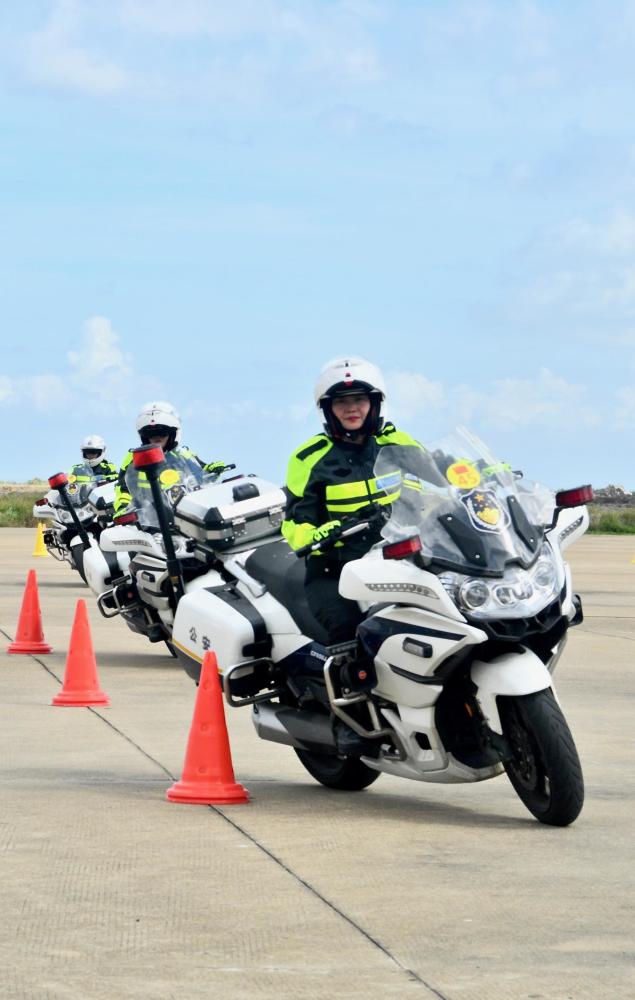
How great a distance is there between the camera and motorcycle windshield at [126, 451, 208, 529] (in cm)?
1335

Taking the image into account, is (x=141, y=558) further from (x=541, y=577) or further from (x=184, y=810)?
(x=541, y=577)

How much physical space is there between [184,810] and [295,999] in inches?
114

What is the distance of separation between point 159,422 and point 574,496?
702cm

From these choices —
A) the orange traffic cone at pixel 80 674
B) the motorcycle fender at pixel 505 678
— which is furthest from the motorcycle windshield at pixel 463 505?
the orange traffic cone at pixel 80 674

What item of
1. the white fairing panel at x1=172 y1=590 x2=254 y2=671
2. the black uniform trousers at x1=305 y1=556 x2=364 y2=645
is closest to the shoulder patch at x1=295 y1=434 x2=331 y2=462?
the black uniform trousers at x1=305 y1=556 x2=364 y2=645

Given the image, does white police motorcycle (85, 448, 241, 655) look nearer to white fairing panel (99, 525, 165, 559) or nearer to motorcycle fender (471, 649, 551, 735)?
white fairing panel (99, 525, 165, 559)

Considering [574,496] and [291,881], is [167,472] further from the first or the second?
[291,881]

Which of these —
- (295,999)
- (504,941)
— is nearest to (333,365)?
(504,941)

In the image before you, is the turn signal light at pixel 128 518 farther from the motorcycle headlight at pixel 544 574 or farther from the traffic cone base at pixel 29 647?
the motorcycle headlight at pixel 544 574

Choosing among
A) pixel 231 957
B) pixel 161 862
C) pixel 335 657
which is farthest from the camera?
pixel 335 657

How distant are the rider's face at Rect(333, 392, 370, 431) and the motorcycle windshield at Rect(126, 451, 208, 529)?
5.72 metres

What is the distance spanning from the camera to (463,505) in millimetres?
6844

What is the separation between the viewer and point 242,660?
788cm

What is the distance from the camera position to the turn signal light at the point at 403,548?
6.55 metres
